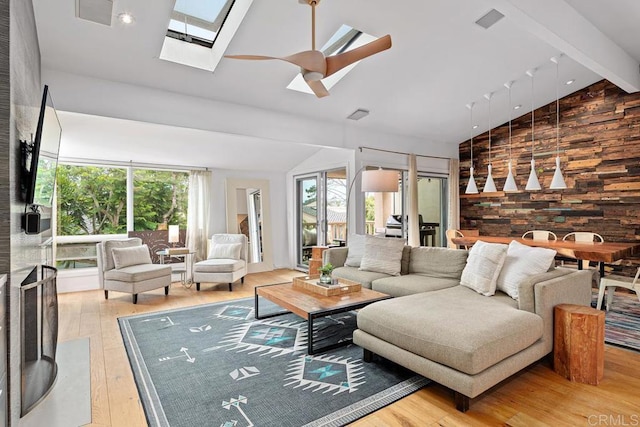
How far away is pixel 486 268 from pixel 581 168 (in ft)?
12.2

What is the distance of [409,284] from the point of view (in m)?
3.56

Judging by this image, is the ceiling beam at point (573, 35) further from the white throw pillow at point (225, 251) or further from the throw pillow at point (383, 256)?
the white throw pillow at point (225, 251)

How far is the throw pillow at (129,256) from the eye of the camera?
4.61m

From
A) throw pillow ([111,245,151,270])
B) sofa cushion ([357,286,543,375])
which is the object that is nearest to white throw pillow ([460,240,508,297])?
sofa cushion ([357,286,543,375])

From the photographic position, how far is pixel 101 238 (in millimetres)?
5457

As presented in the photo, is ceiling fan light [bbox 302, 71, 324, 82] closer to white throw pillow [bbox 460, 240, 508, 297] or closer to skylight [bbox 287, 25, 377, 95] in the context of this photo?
skylight [bbox 287, 25, 377, 95]

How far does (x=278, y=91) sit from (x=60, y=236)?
392cm

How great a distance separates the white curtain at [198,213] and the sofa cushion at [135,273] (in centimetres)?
124

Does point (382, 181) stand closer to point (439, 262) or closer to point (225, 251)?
point (439, 262)

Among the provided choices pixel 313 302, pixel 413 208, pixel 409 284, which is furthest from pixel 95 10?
pixel 413 208

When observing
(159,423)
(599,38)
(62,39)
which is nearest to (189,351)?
(159,423)

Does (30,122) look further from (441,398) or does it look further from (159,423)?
(441,398)

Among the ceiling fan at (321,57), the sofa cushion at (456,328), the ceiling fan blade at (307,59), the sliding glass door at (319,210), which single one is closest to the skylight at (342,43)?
the ceiling fan at (321,57)

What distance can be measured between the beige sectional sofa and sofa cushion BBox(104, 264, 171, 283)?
10.2ft
